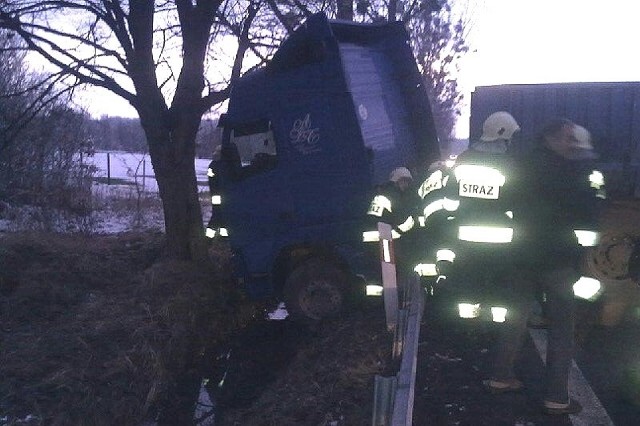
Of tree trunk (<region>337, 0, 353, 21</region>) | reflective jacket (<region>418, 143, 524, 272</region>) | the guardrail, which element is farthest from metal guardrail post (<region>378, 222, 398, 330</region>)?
tree trunk (<region>337, 0, 353, 21</region>)

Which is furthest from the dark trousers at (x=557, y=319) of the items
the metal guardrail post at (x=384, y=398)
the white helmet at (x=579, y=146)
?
the metal guardrail post at (x=384, y=398)

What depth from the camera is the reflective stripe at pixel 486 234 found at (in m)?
4.75

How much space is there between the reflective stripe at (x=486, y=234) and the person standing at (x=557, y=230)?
149mm

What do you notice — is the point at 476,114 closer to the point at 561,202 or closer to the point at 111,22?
the point at 561,202

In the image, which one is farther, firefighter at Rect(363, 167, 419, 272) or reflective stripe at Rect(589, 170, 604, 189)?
firefighter at Rect(363, 167, 419, 272)

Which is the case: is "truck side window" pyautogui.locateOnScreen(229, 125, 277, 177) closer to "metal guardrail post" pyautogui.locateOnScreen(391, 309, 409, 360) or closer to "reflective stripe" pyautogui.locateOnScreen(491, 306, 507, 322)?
"metal guardrail post" pyautogui.locateOnScreen(391, 309, 409, 360)

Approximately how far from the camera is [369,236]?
7383 millimetres

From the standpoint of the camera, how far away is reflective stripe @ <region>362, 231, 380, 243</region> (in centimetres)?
732

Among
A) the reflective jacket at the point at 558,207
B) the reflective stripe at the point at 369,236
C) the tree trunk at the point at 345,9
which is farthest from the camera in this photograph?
the tree trunk at the point at 345,9

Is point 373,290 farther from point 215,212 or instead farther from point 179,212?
point 179,212

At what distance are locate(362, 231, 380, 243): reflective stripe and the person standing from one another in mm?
2805

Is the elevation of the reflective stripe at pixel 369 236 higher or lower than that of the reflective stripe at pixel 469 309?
higher

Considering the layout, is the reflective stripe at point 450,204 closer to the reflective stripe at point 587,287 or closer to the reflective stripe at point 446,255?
the reflective stripe at point 446,255

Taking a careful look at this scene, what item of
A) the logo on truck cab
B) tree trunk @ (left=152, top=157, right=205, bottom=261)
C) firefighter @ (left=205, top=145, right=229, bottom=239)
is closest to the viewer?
the logo on truck cab
